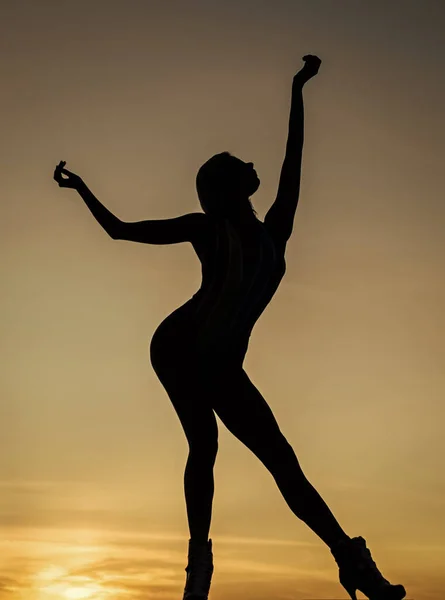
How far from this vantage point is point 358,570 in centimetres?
667

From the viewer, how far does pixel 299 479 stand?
6.96 m

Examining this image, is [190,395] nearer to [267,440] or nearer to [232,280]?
[267,440]

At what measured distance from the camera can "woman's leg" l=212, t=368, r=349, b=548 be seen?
6.91 meters

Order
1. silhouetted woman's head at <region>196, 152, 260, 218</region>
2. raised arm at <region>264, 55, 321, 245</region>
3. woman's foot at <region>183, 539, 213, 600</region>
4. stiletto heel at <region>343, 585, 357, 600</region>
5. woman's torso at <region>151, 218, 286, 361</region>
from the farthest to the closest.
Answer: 1. raised arm at <region>264, 55, 321, 245</region>
2. silhouetted woman's head at <region>196, 152, 260, 218</region>
3. woman's torso at <region>151, 218, 286, 361</region>
4. stiletto heel at <region>343, 585, 357, 600</region>
5. woman's foot at <region>183, 539, 213, 600</region>

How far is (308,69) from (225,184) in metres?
1.06

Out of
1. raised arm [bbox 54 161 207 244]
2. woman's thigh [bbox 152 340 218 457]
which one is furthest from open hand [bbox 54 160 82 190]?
woman's thigh [bbox 152 340 218 457]

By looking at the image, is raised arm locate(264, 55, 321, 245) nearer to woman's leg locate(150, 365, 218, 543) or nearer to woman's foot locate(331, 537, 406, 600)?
woman's leg locate(150, 365, 218, 543)

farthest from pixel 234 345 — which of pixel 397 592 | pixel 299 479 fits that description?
pixel 397 592

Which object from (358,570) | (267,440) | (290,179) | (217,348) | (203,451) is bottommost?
(358,570)

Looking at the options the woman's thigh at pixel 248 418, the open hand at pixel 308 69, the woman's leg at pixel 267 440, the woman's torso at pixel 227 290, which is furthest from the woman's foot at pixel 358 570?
the open hand at pixel 308 69

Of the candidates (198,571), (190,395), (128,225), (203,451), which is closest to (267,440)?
(203,451)

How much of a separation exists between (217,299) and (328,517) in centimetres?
158

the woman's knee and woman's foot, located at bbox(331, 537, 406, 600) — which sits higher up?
the woman's knee

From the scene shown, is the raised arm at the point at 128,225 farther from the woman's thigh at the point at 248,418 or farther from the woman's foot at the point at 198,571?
the woman's foot at the point at 198,571
